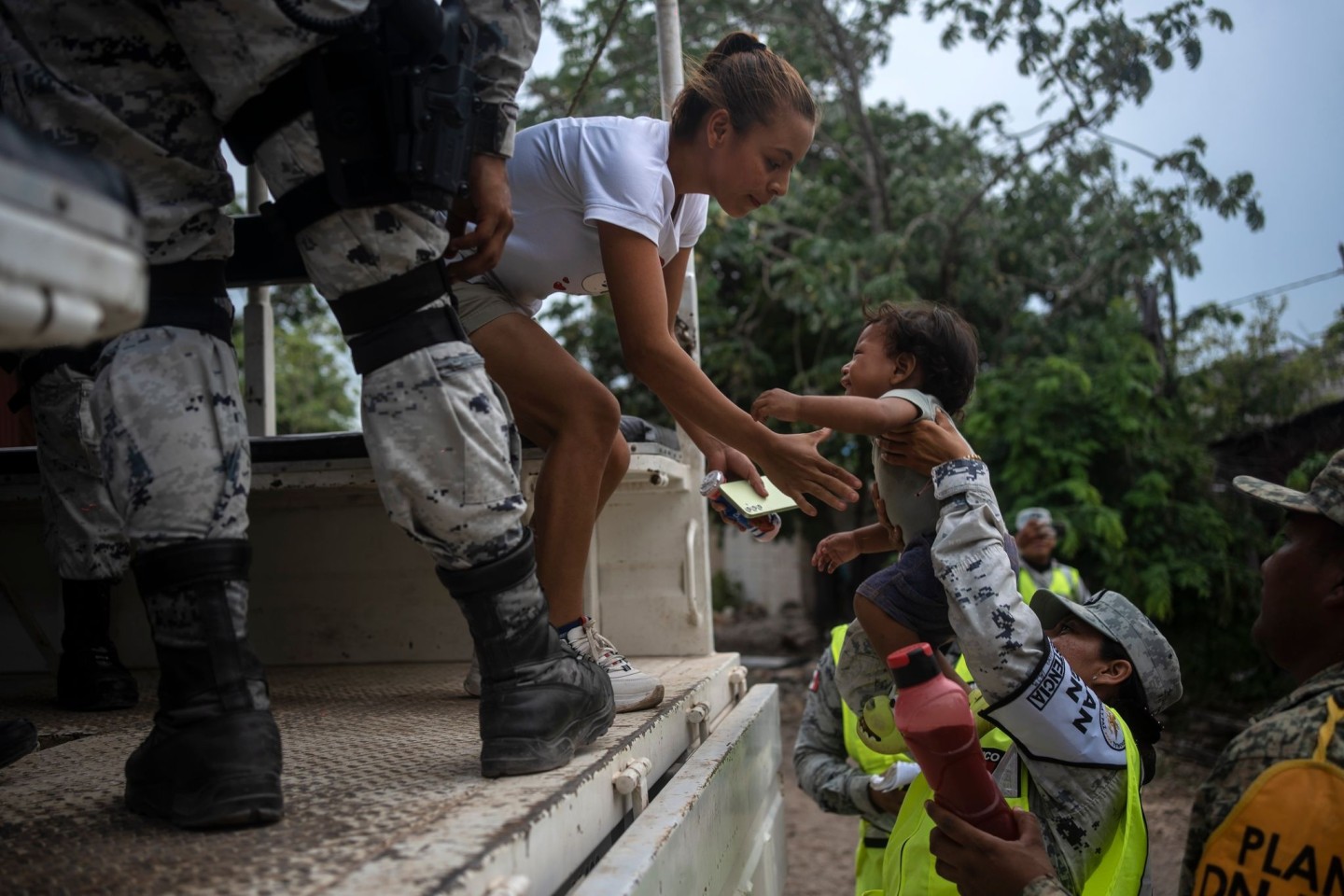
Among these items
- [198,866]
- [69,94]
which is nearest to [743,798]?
[198,866]

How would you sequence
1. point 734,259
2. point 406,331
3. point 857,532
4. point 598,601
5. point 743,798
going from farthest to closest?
point 734,259 < point 598,601 < point 857,532 < point 743,798 < point 406,331

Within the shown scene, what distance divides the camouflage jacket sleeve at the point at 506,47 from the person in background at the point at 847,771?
1.82 meters

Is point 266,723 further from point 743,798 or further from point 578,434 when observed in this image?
point 743,798

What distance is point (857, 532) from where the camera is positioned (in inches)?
112

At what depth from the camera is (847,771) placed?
3.49 m

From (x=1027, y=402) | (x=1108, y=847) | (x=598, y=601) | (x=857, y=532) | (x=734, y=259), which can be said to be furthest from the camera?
(x=734, y=259)

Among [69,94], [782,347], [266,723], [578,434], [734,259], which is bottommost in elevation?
[266,723]

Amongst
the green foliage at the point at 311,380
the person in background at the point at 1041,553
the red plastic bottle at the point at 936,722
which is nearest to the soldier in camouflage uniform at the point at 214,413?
the red plastic bottle at the point at 936,722

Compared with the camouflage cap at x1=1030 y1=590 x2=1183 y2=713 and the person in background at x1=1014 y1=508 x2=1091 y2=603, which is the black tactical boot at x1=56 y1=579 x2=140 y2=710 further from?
the person in background at x1=1014 y1=508 x2=1091 y2=603

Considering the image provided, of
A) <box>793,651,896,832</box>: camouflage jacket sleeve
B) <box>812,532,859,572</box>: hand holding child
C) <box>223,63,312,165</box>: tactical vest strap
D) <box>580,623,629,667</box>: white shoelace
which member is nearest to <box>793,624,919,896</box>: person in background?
<box>793,651,896,832</box>: camouflage jacket sleeve

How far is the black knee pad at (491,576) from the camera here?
1.64 m

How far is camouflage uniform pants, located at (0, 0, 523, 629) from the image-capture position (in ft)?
4.78

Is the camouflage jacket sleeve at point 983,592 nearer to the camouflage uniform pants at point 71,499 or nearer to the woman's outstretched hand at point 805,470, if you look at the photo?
the woman's outstretched hand at point 805,470

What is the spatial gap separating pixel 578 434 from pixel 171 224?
100cm
